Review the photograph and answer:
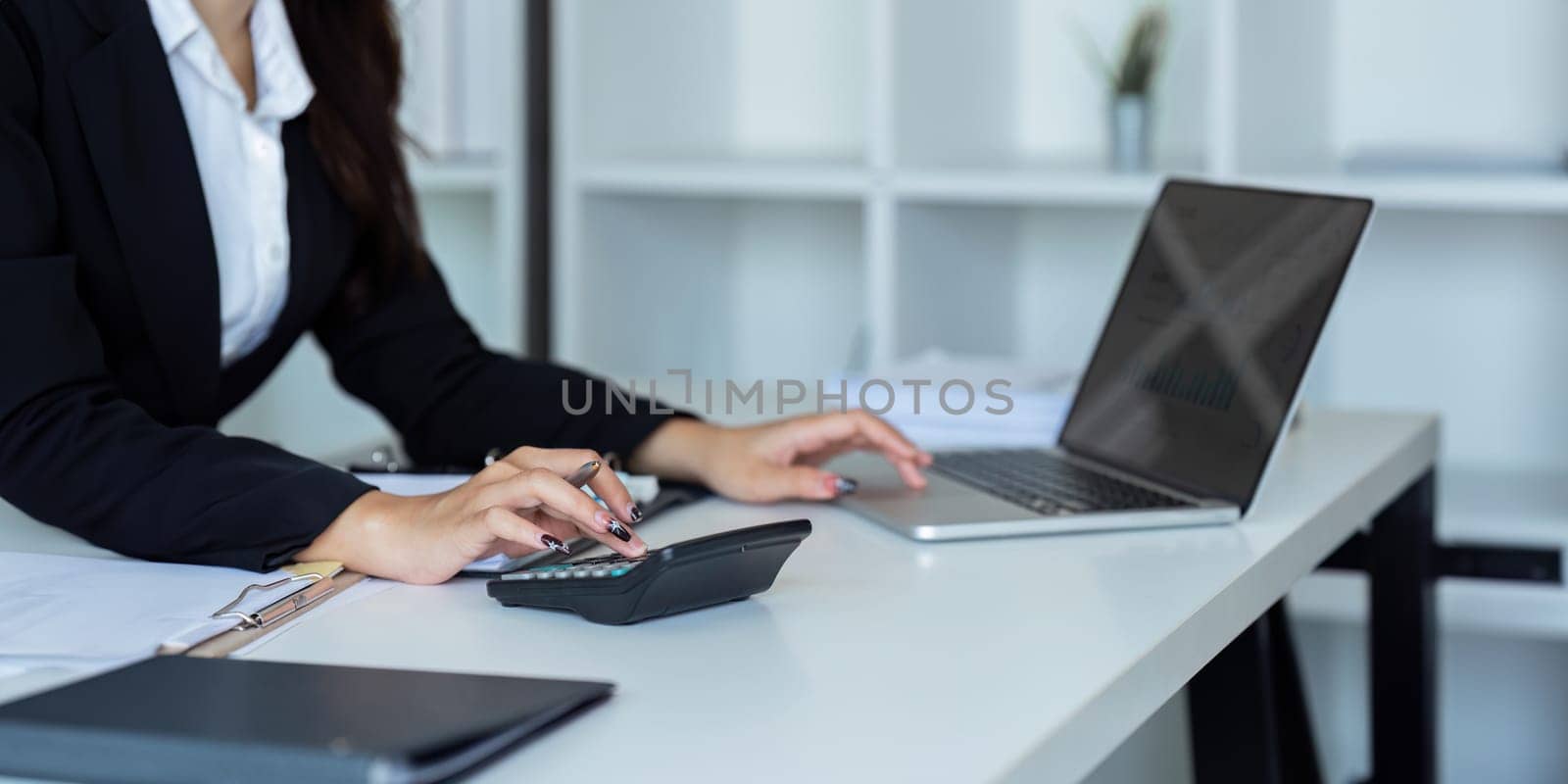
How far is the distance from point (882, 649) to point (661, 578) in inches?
4.7

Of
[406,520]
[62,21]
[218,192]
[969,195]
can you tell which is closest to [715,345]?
[969,195]

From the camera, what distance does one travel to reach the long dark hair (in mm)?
1541

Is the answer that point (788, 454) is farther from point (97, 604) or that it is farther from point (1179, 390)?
point (97, 604)

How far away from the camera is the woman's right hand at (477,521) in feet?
3.18

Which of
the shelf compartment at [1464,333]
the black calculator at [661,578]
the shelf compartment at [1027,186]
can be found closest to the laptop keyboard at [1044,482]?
the black calculator at [661,578]

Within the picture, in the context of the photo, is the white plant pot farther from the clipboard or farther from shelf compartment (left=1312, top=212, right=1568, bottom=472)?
the clipboard

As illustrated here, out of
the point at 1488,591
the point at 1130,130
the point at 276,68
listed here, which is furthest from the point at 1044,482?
the point at 1130,130

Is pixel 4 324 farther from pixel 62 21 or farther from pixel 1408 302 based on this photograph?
pixel 1408 302

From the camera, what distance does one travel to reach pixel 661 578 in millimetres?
914

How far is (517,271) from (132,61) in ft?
4.23

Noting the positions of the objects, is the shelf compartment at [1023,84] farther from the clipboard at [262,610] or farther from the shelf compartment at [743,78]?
the clipboard at [262,610]

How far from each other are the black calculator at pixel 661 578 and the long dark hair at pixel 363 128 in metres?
0.68

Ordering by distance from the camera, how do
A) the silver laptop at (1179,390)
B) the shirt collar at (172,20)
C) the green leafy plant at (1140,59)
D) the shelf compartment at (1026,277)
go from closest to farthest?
the silver laptop at (1179,390) → the shirt collar at (172,20) → the green leafy plant at (1140,59) → the shelf compartment at (1026,277)

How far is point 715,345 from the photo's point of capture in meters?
2.85
